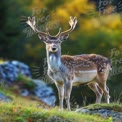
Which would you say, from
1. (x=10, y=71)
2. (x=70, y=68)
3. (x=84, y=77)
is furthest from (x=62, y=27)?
(x=70, y=68)

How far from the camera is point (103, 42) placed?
50500 millimetres

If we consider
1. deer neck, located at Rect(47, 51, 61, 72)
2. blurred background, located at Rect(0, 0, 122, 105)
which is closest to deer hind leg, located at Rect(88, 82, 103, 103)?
deer neck, located at Rect(47, 51, 61, 72)

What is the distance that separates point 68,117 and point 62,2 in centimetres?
4437

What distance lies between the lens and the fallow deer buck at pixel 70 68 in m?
15.7

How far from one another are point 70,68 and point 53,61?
645mm

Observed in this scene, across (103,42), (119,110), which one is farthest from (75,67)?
(103,42)

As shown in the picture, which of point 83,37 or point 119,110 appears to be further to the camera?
point 83,37

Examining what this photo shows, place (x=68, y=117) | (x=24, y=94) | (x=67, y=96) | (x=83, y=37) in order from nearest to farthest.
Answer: (x=68, y=117)
(x=67, y=96)
(x=24, y=94)
(x=83, y=37)

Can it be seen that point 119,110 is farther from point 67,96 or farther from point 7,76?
point 7,76

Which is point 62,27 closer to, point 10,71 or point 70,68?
point 10,71

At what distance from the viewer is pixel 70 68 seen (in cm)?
1645

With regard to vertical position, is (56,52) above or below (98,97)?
above

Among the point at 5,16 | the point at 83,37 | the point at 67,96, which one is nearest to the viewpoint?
the point at 67,96

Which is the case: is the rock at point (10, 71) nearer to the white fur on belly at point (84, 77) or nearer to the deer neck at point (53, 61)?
the white fur on belly at point (84, 77)
